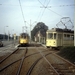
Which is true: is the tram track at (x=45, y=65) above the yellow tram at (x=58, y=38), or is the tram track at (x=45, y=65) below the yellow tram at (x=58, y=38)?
below

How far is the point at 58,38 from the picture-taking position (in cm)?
2602

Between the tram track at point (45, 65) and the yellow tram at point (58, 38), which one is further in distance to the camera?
the yellow tram at point (58, 38)

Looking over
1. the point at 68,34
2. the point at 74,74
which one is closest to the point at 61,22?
the point at 68,34

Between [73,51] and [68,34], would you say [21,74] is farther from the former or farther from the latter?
[68,34]

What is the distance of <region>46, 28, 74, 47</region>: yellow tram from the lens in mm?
25906

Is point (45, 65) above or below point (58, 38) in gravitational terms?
below

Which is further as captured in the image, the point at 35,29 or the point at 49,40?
the point at 35,29

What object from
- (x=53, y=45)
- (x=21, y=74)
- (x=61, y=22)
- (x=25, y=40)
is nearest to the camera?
(x=21, y=74)

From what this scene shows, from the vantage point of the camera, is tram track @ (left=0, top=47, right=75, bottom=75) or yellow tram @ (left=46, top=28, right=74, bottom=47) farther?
yellow tram @ (left=46, top=28, right=74, bottom=47)

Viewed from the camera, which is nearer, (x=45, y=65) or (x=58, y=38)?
(x=45, y=65)

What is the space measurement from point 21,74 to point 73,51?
7.79m

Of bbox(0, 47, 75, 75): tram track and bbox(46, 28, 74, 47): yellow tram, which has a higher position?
bbox(46, 28, 74, 47): yellow tram

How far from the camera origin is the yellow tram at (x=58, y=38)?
85.0ft

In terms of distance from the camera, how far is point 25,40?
41750mm
